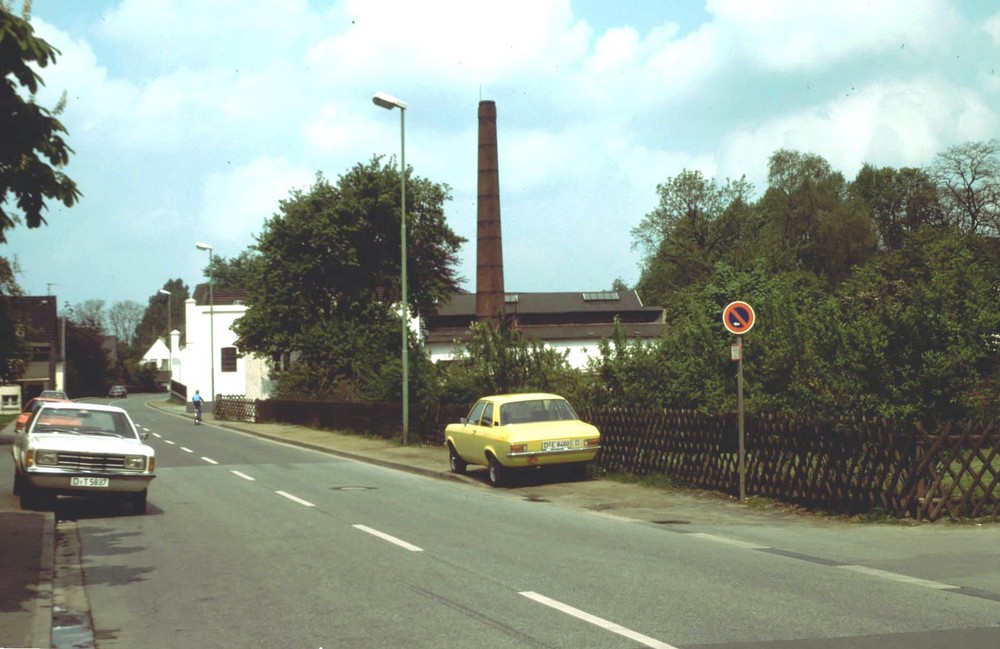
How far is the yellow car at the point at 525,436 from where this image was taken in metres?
18.3

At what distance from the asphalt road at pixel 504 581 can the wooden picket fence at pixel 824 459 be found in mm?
951

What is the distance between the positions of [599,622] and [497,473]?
39.6 ft

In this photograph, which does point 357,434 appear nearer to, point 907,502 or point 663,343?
point 663,343

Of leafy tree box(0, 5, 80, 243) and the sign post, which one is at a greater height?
leafy tree box(0, 5, 80, 243)

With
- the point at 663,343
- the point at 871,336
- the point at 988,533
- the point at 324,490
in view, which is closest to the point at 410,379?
the point at 663,343

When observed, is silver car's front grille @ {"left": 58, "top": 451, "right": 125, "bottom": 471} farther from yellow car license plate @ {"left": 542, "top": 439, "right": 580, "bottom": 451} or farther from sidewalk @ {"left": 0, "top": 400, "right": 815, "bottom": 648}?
yellow car license plate @ {"left": 542, "top": 439, "right": 580, "bottom": 451}

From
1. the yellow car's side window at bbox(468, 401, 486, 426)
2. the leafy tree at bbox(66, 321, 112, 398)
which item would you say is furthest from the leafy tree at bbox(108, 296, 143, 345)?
the yellow car's side window at bbox(468, 401, 486, 426)

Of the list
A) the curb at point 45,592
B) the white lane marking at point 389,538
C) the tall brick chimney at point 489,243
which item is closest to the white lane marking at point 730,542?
the white lane marking at point 389,538

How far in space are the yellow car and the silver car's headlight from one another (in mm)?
7764

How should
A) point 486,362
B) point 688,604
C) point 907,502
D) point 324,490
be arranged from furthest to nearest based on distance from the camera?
point 486,362 < point 324,490 < point 907,502 < point 688,604

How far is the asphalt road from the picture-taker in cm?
677

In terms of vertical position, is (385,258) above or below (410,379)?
above

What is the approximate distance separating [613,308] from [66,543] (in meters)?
85.0

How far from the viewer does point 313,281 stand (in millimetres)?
55531
